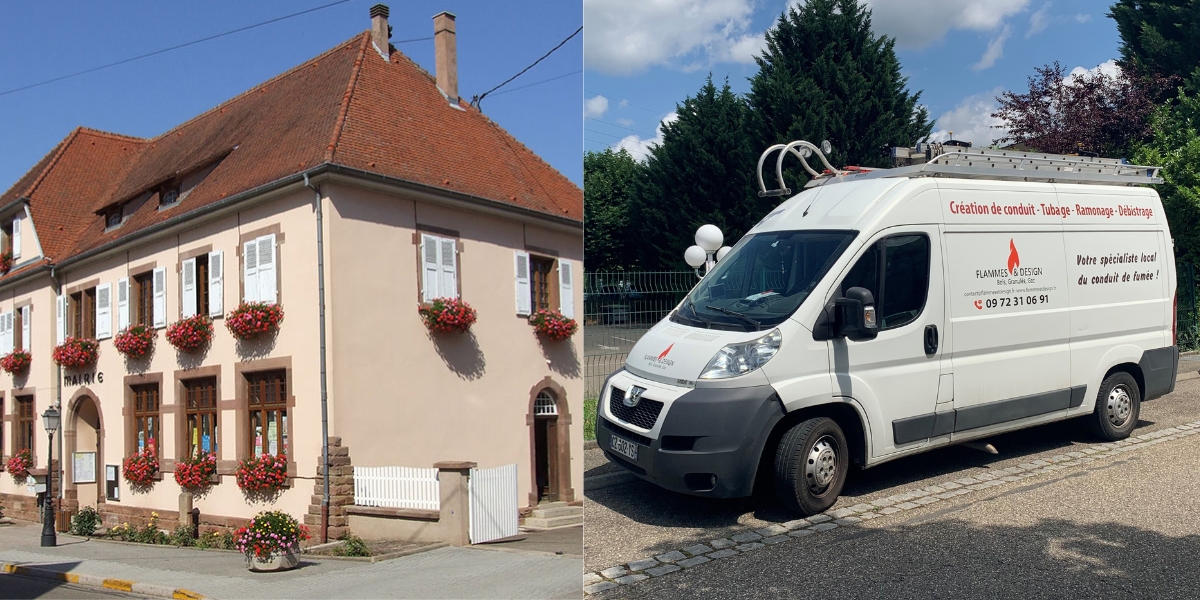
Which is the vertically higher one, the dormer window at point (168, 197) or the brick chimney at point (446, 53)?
the brick chimney at point (446, 53)

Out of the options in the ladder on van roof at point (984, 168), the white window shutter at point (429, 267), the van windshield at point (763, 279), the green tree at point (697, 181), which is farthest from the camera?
the ladder on van roof at point (984, 168)

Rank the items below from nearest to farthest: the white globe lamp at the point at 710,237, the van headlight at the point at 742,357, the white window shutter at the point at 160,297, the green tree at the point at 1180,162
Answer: the white window shutter at the point at 160,297 < the van headlight at the point at 742,357 < the white globe lamp at the point at 710,237 < the green tree at the point at 1180,162

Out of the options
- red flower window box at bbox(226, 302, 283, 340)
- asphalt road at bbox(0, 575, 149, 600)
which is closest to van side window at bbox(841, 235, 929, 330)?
red flower window box at bbox(226, 302, 283, 340)

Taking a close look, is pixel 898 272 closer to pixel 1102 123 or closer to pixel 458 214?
pixel 1102 123

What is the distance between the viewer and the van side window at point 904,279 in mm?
5082

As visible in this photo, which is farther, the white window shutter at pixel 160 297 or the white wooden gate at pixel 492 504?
the white window shutter at pixel 160 297

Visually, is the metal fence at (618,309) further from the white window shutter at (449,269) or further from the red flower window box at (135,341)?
the red flower window box at (135,341)

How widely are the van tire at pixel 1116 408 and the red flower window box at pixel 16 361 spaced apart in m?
6.57

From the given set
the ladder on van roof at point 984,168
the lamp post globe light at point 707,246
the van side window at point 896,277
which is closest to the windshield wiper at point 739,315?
the van side window at point 896,277

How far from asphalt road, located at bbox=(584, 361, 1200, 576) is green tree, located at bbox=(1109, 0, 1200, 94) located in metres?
2.76

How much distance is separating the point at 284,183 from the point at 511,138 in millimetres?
520

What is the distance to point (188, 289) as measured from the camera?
203cm

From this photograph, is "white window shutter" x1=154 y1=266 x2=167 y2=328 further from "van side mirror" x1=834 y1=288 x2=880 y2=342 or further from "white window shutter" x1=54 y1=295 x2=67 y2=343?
"van side mirror" x1=834 y1=288 x2=880 y2=342

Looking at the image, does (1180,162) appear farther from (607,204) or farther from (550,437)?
(550,437)
